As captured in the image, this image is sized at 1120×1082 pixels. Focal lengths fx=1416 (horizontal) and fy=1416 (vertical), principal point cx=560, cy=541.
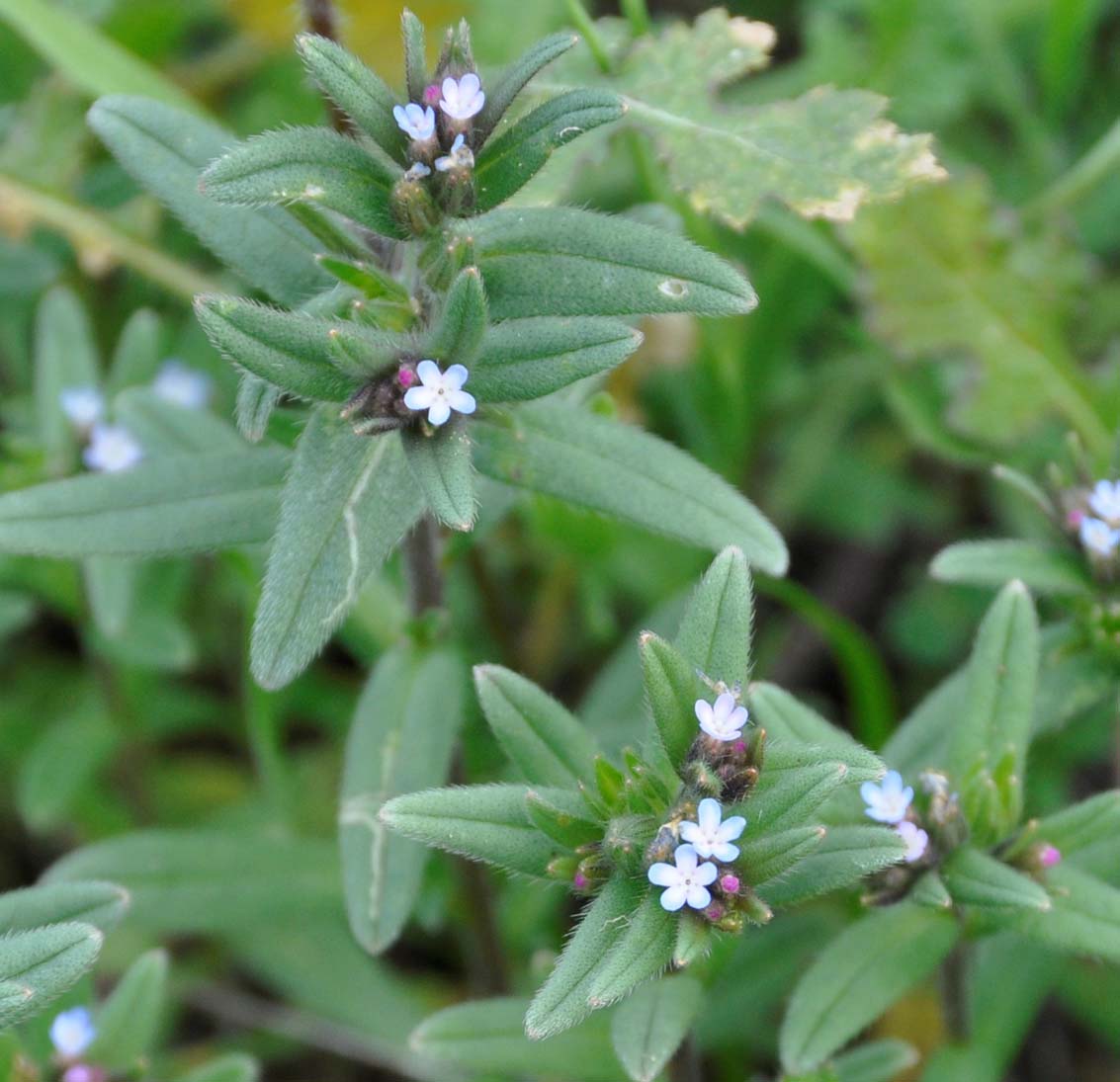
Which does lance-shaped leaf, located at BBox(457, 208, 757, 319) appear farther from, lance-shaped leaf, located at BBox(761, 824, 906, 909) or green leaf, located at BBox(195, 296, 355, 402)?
lance-shaped leaf, located at BBox(761, 824, 906, 909)

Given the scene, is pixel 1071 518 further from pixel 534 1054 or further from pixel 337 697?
pixel 337 697

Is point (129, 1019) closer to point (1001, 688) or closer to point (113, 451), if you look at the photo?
point (113, 451)

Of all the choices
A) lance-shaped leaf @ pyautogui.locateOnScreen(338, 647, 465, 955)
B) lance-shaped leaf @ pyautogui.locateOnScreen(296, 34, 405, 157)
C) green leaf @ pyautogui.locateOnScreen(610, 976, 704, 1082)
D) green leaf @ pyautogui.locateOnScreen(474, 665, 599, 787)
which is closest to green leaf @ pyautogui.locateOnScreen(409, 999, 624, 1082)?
lance-shaped leaf @ pyautogui.locateOnScreen(338, 647, 465, 955)

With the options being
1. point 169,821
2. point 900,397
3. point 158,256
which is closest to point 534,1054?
point 169,821

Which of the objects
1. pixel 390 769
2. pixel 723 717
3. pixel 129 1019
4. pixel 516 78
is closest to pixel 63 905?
pixel 129 1019

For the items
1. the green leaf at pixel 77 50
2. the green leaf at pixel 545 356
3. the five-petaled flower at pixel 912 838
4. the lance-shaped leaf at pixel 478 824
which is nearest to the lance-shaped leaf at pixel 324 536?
the green leaf at pixel 545 356
